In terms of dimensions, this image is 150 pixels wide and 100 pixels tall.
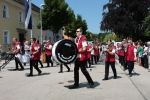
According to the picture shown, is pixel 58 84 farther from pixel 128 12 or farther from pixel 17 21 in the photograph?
pixel 128 12

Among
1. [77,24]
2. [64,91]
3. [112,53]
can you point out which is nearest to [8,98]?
[64,91]

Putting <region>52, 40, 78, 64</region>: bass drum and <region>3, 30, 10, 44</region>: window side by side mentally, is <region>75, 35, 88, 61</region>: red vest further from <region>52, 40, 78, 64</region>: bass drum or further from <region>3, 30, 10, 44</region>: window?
<region>3, 30, 10, 44</region>: window

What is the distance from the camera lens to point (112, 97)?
22.0 feet

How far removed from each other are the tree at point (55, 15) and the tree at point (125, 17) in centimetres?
1710

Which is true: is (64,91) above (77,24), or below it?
below

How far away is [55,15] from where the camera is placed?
27109 mm

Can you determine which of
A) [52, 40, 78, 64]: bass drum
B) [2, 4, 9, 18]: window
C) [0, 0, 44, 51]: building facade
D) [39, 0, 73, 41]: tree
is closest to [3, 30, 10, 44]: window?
[0, 0, 44, 51]: building facade

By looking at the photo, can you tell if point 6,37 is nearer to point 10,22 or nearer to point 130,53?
point 10,22

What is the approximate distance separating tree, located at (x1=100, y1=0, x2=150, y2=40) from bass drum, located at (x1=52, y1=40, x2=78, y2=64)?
35.3 m

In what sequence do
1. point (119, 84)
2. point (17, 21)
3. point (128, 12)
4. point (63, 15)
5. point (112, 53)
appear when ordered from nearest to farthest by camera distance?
point (119, 84) → point (112, 53) → point (63, 15) → point (17, 21) → point (128, 12)

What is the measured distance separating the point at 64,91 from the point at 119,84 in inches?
88.6

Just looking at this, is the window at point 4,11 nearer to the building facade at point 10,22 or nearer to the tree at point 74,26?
the building facade at point 10,22

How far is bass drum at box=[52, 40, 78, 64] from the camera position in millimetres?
7666

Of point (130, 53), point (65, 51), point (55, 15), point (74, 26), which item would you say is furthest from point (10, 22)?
point (74, 26)
